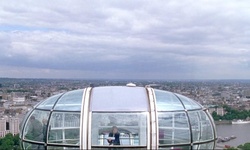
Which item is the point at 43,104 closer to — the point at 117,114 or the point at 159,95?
the point at 117,114

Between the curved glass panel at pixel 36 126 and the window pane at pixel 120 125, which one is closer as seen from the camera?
the window pane at pixel 120 125

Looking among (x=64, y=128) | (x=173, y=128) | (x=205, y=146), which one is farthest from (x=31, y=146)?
(x=205, y=146)

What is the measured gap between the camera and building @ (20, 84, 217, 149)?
6406 mm

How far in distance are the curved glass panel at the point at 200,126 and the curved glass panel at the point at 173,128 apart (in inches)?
5.2

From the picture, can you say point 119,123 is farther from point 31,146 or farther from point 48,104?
point 31,146

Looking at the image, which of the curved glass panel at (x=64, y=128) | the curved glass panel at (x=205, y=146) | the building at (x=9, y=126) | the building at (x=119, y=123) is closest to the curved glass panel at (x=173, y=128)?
the building at (x=119, y=123)

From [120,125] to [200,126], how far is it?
1.18m

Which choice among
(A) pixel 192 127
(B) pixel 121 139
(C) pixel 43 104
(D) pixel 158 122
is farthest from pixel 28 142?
(A) pixel 192 127

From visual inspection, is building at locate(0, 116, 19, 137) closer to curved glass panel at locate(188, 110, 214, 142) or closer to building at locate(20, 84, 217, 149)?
building at locate(20, 84, 217, 149)

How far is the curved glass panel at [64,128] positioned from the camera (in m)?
6.43

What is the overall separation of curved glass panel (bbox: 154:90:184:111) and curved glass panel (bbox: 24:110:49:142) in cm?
160

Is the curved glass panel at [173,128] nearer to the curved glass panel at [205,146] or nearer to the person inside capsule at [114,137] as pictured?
the curved glass panel at [205,146]

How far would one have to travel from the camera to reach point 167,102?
6.81 metres

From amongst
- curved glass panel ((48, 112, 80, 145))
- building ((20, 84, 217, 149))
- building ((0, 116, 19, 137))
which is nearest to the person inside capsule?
building ((20, 84, 217, 149))
